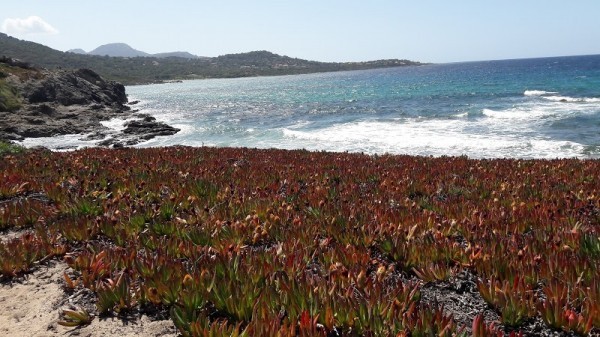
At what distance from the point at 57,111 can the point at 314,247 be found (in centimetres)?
4808

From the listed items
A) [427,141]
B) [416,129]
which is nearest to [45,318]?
[427,141]

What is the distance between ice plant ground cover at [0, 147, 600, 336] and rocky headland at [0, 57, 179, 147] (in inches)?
1065

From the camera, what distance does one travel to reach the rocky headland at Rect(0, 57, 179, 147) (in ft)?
120

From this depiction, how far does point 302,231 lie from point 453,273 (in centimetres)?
175

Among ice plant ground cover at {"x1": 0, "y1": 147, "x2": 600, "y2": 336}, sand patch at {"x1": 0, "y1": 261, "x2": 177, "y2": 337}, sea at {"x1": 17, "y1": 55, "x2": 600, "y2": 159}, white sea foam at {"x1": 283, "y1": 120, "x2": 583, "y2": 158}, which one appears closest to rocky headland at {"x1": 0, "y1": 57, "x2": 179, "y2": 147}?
sea at {"x1": 17, "y1": 55, "x2": 600, "y2": 159}

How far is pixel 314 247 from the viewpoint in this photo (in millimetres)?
4887

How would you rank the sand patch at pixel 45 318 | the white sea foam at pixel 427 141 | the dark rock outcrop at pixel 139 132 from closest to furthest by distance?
the sand patch at pixel 45 318
the white sea foam at pixel 427 141
the dark rock outcrop at pixel 139 132

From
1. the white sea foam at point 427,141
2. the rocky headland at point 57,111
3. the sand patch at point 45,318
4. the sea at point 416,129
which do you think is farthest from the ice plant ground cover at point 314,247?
the rocky headland at point 57,111

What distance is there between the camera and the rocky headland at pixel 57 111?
120 ft

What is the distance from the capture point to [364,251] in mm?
4617

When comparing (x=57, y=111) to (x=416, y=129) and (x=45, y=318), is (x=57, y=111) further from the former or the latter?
(x=45, y=318)

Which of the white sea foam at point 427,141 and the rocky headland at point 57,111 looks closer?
the white sea foam at point 427,141

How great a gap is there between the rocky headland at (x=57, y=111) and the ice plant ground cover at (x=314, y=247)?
27040mm

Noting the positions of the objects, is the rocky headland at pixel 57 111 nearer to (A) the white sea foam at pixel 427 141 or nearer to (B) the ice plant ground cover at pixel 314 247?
(A) the white sea foam at pixel 427 141
